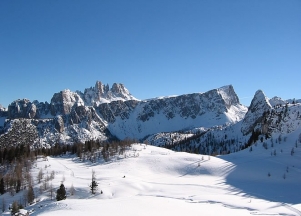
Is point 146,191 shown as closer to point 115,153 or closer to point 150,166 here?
point 150,166

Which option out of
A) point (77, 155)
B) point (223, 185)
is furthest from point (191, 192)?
point (77, 155)

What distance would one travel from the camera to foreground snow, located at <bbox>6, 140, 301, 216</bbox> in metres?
25.0

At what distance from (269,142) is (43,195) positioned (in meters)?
51.3

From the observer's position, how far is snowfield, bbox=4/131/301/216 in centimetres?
2511

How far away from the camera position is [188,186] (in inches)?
1705

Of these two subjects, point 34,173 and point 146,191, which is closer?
point 146,191

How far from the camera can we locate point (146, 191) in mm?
43312

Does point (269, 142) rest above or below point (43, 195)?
above

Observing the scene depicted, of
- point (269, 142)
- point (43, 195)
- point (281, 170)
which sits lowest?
point (43, 195)

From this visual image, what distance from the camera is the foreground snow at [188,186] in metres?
25.0

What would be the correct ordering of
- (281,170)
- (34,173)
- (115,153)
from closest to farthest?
(281,170), (34,173), (115,153)

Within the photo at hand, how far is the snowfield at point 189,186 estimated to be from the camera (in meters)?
25.1

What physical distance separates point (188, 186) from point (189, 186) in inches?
6.6

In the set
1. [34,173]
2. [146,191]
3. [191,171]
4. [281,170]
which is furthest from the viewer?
[34,173]
